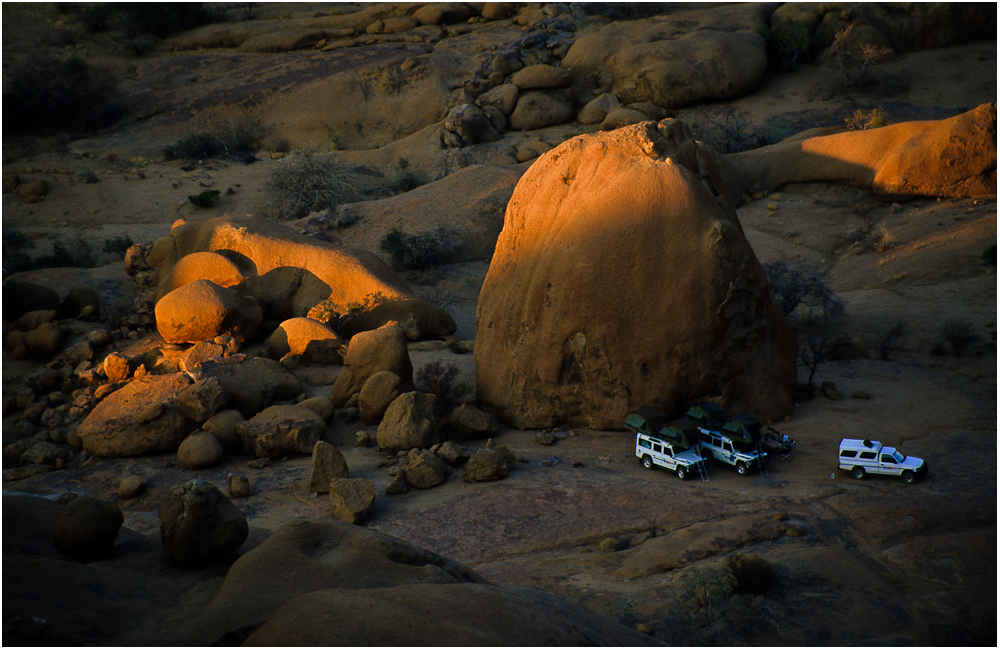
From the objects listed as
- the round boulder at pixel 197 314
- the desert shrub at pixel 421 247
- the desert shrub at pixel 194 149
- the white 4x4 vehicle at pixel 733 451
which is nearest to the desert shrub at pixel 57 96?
the desert shrub at pixel 194 149

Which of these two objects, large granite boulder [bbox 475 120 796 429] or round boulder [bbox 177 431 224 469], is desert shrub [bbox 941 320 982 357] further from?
round boulder [bbox 177 431 224 469]

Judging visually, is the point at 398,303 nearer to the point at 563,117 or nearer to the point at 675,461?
the point at 675,461

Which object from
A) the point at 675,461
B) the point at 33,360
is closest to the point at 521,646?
the point at 675,461

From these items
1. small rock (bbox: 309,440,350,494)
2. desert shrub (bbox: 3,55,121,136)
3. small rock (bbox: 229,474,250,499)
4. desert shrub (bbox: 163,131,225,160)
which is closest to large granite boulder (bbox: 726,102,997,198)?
small rock (bbox: 309,440,350,494)

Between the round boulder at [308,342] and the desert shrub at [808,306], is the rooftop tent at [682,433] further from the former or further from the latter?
the round boulder at [308,342]

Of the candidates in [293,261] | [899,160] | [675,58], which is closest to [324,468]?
[293,261]
